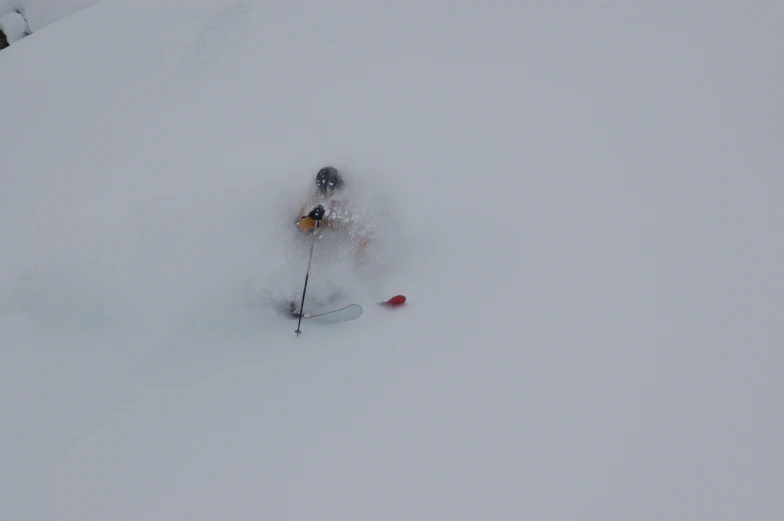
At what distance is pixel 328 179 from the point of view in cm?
441

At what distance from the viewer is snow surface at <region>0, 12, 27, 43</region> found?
19.8 feet

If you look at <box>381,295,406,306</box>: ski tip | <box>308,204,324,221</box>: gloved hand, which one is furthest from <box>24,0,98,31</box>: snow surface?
<box>381,295,406,306</box>: ski tip

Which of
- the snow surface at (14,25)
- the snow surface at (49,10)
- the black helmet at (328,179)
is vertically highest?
the snow surface at (14,25)

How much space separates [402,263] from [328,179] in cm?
122

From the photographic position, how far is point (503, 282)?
13.6ft

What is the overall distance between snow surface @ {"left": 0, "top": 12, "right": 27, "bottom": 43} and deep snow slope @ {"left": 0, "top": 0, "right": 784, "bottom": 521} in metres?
1.61

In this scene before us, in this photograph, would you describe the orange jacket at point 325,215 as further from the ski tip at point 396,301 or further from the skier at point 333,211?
the ski tip at point 396,301

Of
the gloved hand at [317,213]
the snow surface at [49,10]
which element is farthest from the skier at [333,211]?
the snow surface at [49,10]

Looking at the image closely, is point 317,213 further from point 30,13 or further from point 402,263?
point 30,13

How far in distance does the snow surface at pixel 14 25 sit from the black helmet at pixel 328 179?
18.3 feet

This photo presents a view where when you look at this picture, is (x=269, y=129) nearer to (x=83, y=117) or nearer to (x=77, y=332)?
(x=83, y=117)

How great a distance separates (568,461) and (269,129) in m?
4.47

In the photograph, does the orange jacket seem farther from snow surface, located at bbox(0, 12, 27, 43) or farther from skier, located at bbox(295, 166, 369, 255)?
snow surface, located at bbox(0, 12, 27, 43)

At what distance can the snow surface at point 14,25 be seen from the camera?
604 cm
